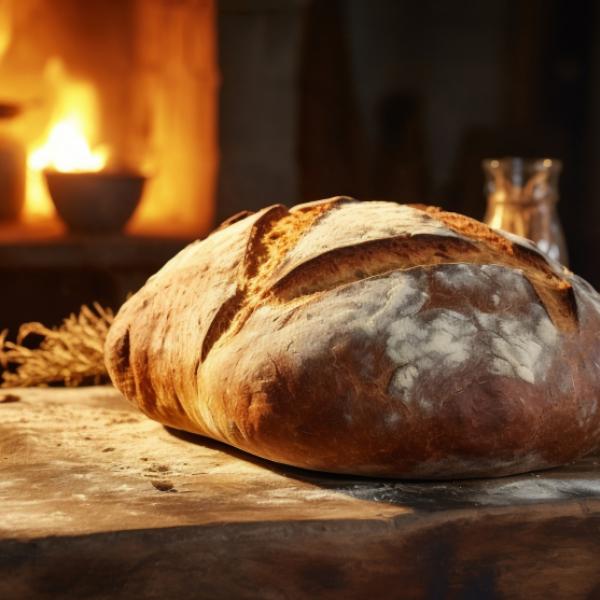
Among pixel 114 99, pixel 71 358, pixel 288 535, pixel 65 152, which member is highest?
pixel 114 99

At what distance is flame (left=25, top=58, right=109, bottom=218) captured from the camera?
3.07m

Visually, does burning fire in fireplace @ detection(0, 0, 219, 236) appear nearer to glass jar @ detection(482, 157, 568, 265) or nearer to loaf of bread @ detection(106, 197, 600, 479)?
Answer: glass jar @ detection(482, 157, 568, 265)

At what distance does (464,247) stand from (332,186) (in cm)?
181

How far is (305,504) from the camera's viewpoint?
1.02m

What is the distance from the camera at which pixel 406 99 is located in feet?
9.91

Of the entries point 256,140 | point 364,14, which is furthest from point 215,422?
point 364,14

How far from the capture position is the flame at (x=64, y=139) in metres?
3.07

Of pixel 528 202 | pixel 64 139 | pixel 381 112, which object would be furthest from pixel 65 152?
pixel 528 202

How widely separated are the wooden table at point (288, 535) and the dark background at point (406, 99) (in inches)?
72.6

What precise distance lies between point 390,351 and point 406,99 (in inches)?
80.9

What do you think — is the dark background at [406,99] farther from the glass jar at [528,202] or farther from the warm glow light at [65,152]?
the glass jar at [528,202]

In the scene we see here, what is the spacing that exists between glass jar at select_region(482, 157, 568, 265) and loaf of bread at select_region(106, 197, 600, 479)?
2.35ft

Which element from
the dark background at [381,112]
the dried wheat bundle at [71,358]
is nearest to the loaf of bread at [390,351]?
the dried wheat bundle at [71,358]

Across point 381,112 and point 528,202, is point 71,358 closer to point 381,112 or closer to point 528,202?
point 528,202
